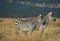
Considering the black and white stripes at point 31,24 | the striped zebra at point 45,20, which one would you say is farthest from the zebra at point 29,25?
the striped zebra at point 45,20

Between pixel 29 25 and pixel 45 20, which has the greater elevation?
pixel 45 20

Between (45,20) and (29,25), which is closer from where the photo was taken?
(29,25)

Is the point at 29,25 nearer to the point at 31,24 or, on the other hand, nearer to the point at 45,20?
the point at 31,24

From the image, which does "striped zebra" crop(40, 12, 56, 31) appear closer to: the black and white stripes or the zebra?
the black and white stripes

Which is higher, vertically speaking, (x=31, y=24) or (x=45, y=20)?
(x=45, y=20)

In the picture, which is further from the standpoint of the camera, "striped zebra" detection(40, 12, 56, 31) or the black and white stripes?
"striped zebra" detection(40, 12, 56, 31)

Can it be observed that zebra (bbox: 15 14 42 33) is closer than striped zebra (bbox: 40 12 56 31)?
Yes

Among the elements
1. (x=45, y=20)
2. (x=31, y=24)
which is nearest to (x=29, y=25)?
(x=31, y=24)

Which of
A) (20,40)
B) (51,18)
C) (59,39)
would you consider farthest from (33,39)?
(51,18)

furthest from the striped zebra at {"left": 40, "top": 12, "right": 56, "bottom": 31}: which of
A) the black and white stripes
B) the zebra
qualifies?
the zebra

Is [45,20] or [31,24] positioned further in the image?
[45,20]

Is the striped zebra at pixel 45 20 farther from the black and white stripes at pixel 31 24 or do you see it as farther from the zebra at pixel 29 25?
the zebra at pixel 29 25

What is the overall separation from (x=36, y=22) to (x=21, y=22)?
0.66 m

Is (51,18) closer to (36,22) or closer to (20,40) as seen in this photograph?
(36,22)
